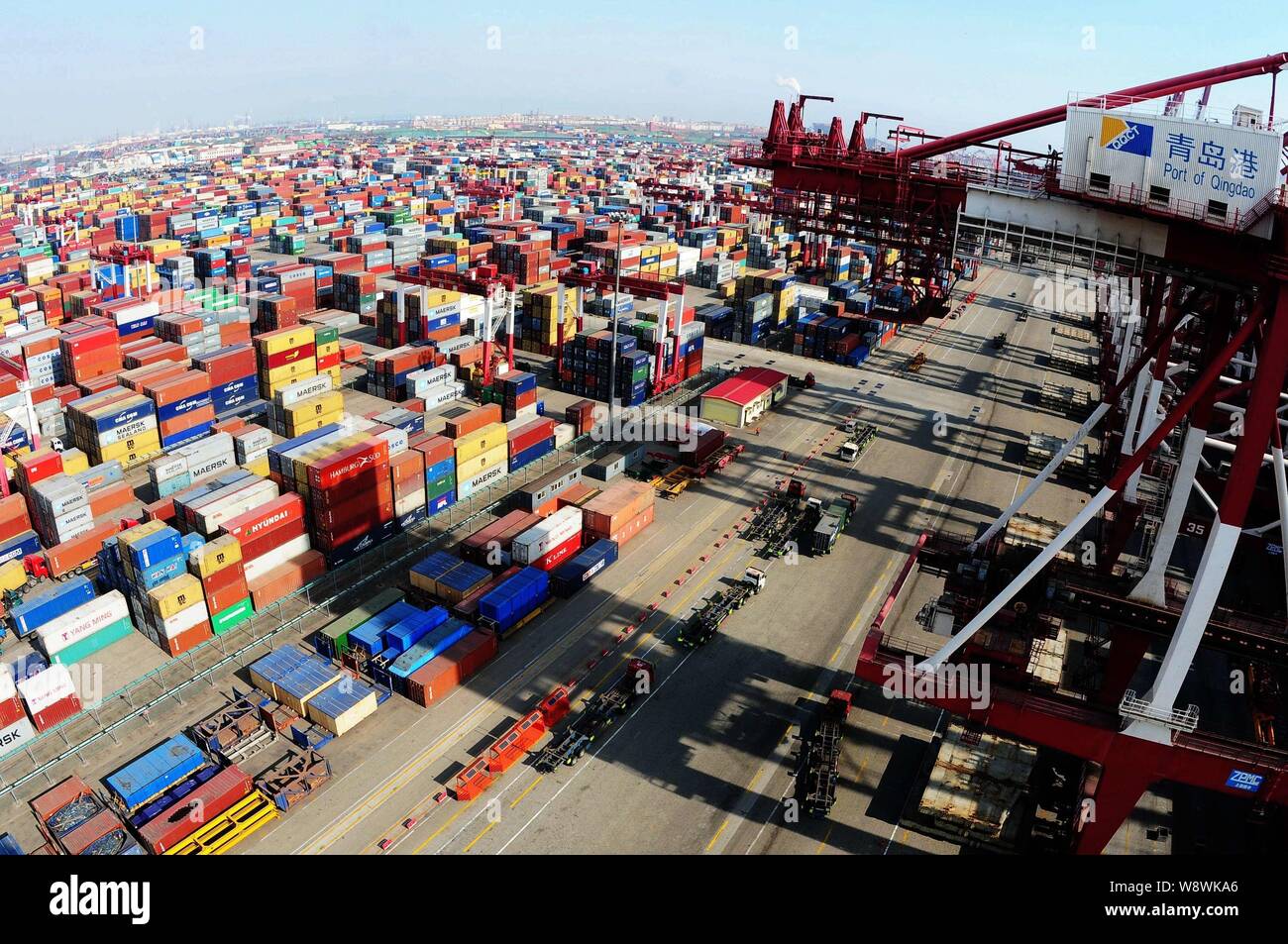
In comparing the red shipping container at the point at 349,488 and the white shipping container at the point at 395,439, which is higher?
the white shipping container at the point at 395,439

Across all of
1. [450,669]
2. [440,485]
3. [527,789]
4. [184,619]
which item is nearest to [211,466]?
[440,485]

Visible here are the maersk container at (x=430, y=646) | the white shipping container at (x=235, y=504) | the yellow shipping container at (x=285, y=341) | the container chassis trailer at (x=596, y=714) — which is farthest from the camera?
the yellow shipping container at (x=285, y=341)

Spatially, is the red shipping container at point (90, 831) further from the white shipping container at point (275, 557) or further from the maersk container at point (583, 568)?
the maersk container at point (583, 568)

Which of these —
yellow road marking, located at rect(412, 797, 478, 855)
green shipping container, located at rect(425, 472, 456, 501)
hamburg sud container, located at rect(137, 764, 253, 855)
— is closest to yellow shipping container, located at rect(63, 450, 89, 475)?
green shipping container, located at rect(425, 472, 456, 501)

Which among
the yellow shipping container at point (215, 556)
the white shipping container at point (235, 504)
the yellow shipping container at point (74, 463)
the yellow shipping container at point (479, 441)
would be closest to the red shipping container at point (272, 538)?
the yellow shipping container at point (215, 556)

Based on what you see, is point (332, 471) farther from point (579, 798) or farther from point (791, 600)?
point (791, 600)

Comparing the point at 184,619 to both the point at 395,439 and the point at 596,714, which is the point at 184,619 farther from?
the point at 596,714

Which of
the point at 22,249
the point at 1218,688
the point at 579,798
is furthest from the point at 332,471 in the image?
the point at 22,249

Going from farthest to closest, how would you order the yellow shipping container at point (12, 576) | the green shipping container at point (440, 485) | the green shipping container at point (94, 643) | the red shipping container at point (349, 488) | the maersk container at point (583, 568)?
the green shipping container at point (440, 485) < the maersk container at point (583, 568) < the red shipping container at point (349, 488) < the yellow shipping container at point (12, 576) < the green shipping container at point (94, 643)
